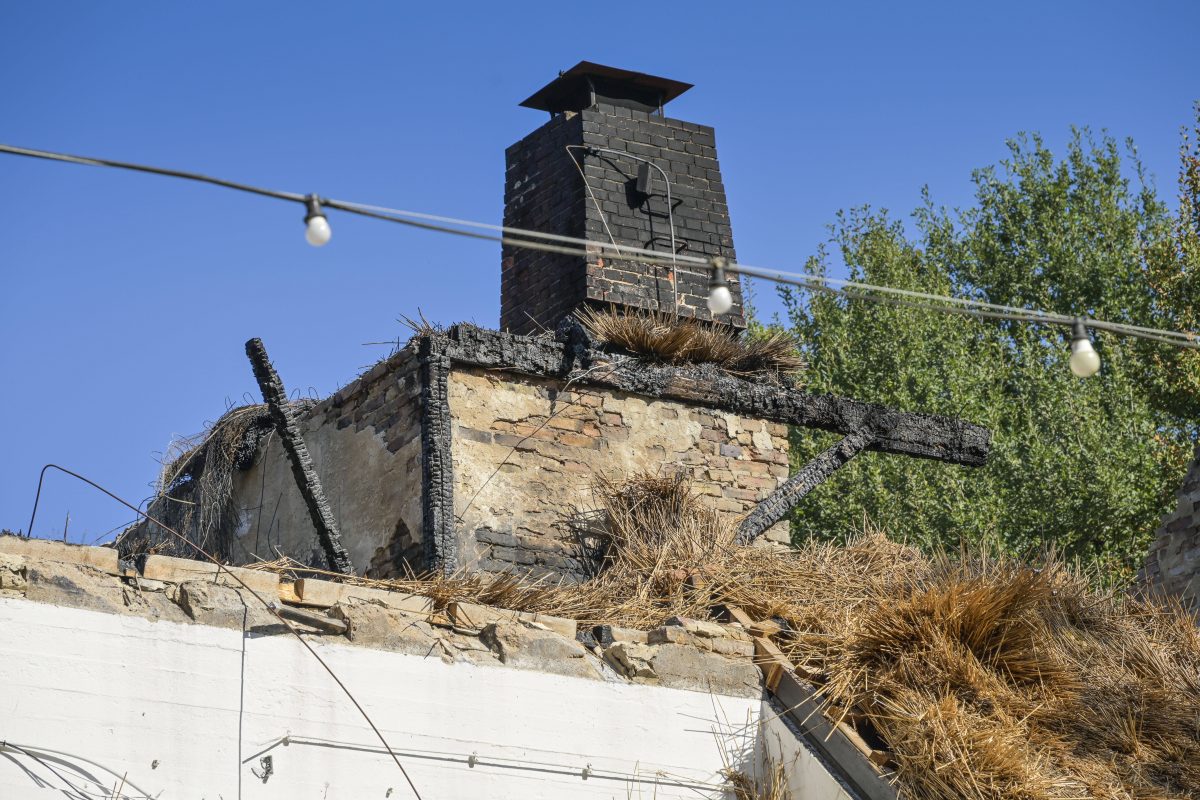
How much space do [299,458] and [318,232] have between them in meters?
5.07

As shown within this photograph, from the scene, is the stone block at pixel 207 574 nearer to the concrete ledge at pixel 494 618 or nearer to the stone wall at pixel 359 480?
the concrete ledge at pixel 494 618

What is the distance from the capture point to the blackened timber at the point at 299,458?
9.77 metres

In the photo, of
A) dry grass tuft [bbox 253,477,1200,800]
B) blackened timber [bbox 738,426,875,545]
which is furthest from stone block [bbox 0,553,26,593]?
blackened timber [bbox 738,426,875,545]

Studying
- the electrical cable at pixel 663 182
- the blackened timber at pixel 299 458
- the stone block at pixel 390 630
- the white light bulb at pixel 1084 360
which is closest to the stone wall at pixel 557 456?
the blackened timber at pixel 299 458

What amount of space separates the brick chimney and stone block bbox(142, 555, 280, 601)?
6235 mm

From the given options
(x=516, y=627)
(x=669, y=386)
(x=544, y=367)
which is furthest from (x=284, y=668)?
(x=669, y=386)

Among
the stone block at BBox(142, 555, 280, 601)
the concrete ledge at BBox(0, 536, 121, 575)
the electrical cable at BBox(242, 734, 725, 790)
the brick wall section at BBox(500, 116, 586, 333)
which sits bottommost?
the electrical cable at BBox(242, 734, 725, 790)

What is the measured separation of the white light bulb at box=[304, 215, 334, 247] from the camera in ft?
16.8

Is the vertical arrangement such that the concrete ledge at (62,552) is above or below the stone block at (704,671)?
above

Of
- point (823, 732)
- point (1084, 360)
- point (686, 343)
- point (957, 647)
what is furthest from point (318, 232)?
point (686, 343)

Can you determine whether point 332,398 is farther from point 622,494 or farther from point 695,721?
point 695,721

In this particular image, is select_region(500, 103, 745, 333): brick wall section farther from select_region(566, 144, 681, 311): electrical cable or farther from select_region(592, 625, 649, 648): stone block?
select_region(592, 625, 649, 648): stone block

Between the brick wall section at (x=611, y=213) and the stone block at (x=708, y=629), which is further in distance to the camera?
the brick wall section at (x=611, y=213)

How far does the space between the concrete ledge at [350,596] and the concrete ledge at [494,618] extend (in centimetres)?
15
